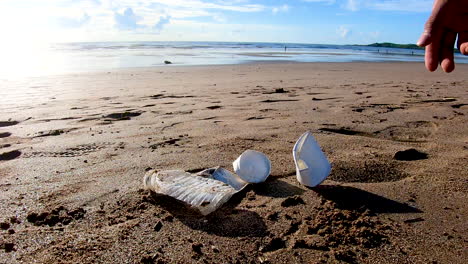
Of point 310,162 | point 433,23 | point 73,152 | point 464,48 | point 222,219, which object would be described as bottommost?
point 222,219

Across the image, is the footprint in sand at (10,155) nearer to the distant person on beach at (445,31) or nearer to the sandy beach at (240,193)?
the sandy beach at (240,193)

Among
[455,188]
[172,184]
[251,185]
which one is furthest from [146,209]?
[455,188]

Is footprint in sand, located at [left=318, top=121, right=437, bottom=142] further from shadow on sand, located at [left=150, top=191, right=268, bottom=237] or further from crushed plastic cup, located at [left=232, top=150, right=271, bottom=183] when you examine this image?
shadow on sand, located at [left=150, top=191, right=268, bottom=237]

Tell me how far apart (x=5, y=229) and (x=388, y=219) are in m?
1.79

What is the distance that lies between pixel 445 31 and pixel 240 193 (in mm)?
1268

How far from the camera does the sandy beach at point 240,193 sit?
1.57 meters

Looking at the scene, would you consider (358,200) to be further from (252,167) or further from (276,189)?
(252,167)

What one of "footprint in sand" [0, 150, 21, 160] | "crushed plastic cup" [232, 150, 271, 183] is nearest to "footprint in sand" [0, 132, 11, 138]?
"footprint in sand" [0, 150, 21, 160]

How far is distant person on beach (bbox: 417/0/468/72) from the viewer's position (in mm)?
1430

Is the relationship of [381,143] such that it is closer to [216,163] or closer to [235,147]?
[235,147]

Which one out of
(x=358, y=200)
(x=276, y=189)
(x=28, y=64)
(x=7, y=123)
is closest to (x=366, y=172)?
(x=358, y=200)

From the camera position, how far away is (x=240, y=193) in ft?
6.94

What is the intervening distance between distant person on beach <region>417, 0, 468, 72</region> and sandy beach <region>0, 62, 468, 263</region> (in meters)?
0.76

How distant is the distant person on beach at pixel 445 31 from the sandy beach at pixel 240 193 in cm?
76
